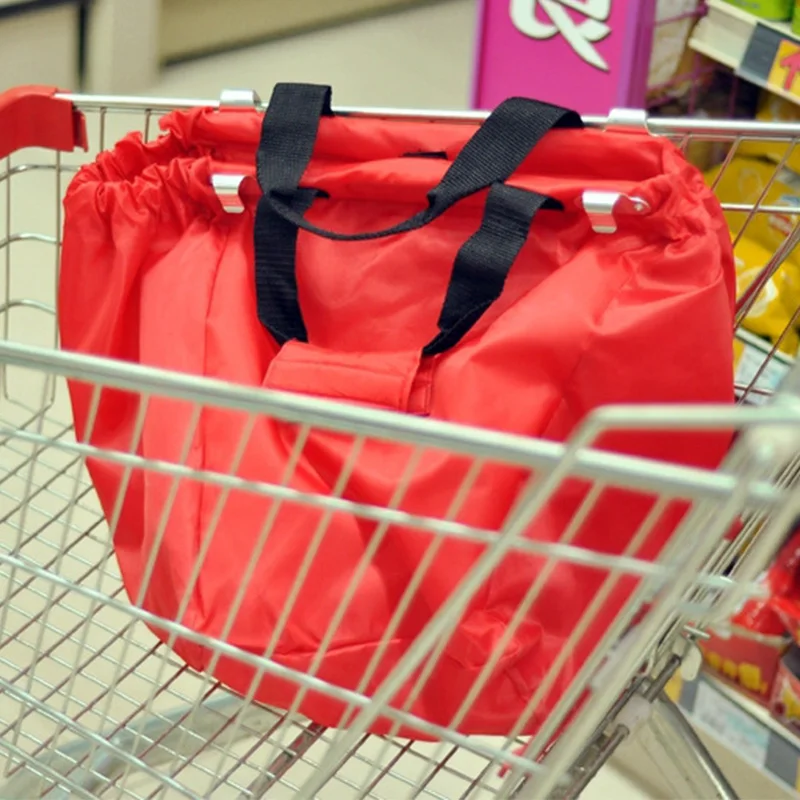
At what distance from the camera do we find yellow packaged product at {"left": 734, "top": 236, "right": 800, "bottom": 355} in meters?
1.44

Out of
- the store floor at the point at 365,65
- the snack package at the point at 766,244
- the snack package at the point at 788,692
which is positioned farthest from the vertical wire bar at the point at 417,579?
the store floor at the point at 365,65

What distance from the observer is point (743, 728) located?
1.33 meters

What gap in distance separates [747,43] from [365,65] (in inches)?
63.3

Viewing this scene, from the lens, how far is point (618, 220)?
852mm

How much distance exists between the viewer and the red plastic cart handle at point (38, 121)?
1.05 metres

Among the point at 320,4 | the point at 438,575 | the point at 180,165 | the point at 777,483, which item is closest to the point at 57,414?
the point at 180,165

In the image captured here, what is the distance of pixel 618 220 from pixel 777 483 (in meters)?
0.23

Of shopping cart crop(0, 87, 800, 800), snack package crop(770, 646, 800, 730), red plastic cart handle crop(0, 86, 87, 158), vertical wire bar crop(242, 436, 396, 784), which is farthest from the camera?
snack package crop(770, 646, 800, 730)

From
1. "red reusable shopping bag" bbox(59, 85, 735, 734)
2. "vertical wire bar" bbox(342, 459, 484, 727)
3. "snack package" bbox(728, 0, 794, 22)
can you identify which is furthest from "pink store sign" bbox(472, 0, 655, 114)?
"vertical wire bar" bbox(342, 459, 484, 727)

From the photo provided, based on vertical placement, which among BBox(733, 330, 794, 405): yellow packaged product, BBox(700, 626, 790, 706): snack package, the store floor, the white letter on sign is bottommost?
BBox(700, 626, 790, 706): snack package

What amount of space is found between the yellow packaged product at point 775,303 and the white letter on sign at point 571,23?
37 cm

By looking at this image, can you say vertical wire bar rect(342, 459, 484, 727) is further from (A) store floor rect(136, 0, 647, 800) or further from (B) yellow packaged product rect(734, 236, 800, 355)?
(A) store floor rect(136, 0, 647, 800)

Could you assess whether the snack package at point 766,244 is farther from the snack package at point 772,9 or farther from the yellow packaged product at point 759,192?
the snack package at point 772,9

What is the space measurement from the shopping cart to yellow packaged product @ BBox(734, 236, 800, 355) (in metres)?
0.09
